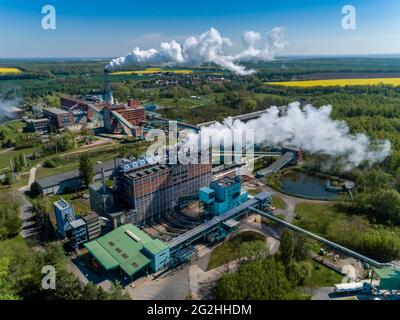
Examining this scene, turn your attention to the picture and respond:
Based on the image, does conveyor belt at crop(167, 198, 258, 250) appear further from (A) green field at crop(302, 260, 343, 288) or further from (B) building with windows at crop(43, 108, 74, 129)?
(B) building with windows at crop(43, 108, 74, 129)

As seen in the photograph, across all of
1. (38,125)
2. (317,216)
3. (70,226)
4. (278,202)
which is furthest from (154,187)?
(38,125)

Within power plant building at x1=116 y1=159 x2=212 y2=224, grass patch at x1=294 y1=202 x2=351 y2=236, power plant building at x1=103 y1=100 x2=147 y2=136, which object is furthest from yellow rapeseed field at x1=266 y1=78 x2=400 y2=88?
power plant building at x1=116 y1=159 x2=212 y2=224

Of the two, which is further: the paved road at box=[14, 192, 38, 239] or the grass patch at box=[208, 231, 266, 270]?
the paved road at box=[14, 192, 38, 239]

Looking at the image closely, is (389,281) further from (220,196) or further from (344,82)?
(344,82)

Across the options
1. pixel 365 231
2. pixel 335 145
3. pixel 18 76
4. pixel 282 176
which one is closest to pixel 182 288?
pixel 365 231

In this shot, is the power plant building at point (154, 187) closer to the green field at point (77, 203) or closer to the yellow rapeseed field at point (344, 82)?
the green field at point (77, 203)

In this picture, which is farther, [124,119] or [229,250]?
[124,119]
